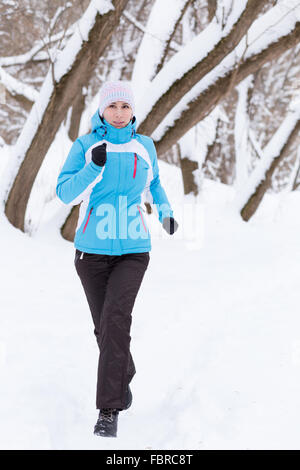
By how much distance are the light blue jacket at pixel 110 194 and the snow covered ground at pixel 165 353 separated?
3.24ft

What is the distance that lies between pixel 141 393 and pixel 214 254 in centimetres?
379

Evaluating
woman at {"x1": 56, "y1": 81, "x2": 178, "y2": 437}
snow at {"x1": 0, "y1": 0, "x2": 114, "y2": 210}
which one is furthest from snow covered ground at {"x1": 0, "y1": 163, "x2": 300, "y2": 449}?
snow at {"x1": 0, "y1": 0, "x2": 114, "y2": 210}

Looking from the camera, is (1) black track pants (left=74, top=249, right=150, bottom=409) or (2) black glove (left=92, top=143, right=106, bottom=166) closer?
(2) black glove (left=92, top=143, right=106, bottom=166)

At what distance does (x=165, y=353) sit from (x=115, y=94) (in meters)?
1.99

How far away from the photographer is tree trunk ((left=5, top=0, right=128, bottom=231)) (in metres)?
4.57

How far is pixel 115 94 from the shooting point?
259cm

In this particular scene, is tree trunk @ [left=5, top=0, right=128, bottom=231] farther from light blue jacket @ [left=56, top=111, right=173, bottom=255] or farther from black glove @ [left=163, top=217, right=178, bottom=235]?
black glove @ [left=163, top=217, right=178, bottom=235]

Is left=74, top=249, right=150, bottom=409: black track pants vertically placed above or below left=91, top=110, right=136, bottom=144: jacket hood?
below

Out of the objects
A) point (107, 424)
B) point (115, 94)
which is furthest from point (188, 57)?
point (107, 424)

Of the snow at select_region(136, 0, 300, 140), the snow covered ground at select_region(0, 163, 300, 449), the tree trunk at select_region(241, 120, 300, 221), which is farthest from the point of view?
the tree trunk at select_region(241, 120, 300, 221)

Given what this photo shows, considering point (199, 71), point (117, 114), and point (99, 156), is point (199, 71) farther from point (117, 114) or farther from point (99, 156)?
point (99, 156)

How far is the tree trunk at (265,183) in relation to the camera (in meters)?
8.02

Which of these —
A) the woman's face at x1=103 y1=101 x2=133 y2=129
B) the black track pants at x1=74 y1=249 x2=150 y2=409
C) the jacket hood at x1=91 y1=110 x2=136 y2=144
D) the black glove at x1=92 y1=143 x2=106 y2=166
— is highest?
the woman's face at x1=103 y1=101 x2=133 y2=129

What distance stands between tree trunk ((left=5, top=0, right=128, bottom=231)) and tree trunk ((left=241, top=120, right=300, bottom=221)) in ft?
13.3
